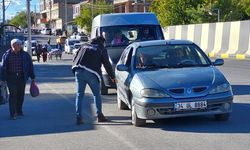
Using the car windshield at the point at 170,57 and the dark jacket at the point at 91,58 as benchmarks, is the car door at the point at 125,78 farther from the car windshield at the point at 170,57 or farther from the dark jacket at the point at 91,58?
the dark jacket at the point at 91,58

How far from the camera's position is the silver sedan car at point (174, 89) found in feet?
31.4

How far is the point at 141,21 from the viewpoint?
58.1 feet

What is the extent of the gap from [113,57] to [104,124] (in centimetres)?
516

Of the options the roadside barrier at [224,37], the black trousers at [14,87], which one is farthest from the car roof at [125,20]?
the roadside barrier at [224,37]

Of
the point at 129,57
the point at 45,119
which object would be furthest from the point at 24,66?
the point at 129,57

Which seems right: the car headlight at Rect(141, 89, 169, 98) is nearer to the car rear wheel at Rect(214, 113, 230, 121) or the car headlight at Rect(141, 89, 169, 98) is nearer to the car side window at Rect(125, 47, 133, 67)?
the car rear wheel at Rect(214, 113, 230, 121)

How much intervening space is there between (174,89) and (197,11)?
46.8 meters

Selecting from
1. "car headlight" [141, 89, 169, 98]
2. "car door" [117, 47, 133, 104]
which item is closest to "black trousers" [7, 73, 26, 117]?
"car door" [117, 47, 133, 104]

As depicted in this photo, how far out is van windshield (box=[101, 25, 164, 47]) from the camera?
17281 millimetres

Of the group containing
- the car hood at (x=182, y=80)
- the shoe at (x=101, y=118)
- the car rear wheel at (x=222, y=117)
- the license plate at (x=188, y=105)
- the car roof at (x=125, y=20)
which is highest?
the car roof at (x=125, y=20)

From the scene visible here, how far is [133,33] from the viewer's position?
1759cm

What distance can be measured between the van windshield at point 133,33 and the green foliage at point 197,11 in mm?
38262

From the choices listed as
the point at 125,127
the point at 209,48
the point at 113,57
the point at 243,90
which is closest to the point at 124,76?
the point at 125,127

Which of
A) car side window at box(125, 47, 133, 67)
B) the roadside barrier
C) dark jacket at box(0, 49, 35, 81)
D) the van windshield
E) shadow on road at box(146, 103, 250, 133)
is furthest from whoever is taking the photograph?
the roadside barrier
